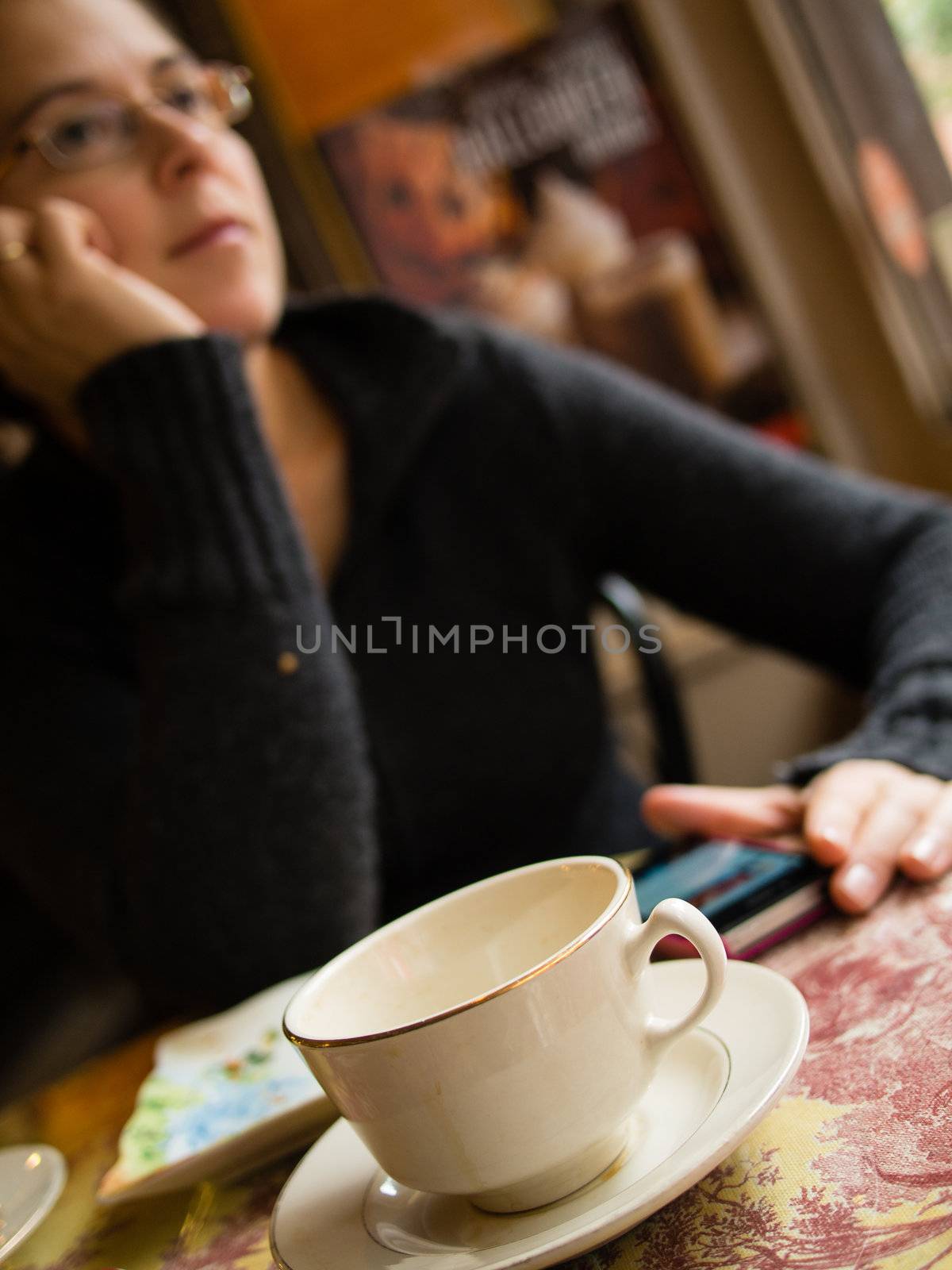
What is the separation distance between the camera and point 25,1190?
417mm

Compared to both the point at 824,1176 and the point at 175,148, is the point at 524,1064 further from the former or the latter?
the point at 175,148

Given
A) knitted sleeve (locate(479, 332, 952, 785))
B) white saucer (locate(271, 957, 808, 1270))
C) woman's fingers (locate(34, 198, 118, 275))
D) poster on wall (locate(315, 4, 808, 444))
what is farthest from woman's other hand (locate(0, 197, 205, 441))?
poster on wall (locate(315, 4, 808, 444))

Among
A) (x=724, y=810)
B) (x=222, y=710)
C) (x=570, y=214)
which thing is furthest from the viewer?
(x=570, y=214)

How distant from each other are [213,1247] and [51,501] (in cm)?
75

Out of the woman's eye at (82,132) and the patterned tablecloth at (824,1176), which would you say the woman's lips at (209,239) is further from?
the patterned tablecloth at (824,1176)

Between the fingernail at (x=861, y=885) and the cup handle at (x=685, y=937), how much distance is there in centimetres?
15

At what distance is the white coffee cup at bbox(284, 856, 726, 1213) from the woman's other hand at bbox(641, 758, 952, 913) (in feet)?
0.53

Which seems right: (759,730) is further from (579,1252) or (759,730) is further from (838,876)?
(579,1252)

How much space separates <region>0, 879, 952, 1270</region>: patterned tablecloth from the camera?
27 centimetres

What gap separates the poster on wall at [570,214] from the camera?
1554 mm

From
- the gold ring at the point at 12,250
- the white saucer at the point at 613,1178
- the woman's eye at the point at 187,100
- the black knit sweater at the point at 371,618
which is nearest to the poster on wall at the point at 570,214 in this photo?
the black knit sweater at the point at 371,618

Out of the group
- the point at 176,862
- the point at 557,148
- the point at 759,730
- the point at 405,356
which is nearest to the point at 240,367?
the point at 405,356

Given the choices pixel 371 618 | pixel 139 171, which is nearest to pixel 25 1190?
pixel 371 618

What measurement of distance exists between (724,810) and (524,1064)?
0.96ft
